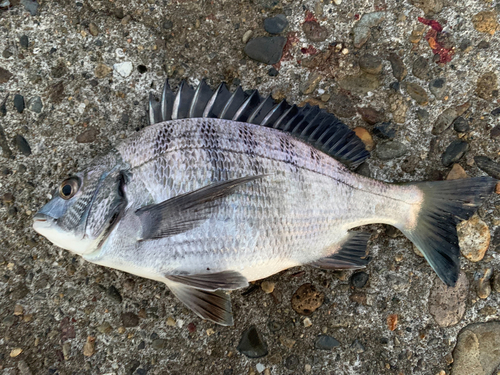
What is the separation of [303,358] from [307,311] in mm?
305

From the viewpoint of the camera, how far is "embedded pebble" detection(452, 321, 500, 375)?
6.77ft

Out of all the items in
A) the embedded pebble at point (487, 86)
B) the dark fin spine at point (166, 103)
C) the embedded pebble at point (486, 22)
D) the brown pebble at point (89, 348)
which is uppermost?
the embedded pebble at point (486, 22)

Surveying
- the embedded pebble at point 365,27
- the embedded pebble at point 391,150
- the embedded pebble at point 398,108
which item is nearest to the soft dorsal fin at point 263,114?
the embedded pebble at point 391,150

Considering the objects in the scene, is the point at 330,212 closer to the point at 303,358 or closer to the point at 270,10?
the point at 303,358

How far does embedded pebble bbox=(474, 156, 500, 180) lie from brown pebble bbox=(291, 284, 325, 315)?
140 centimetres

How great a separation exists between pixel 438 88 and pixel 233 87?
1422 millimetres

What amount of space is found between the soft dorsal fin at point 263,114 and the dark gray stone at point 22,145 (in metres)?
0.93

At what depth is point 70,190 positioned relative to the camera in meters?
1.74

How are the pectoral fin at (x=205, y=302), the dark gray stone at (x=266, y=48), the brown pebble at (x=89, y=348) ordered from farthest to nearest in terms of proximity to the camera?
the dark gray stone at (x=266, y=48), the brown pebble at (x=89, y=348), the pectoral fin at (x=205, y=302)

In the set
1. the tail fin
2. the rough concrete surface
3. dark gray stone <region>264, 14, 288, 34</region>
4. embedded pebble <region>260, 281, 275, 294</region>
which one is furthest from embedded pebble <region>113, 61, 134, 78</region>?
the tail fin

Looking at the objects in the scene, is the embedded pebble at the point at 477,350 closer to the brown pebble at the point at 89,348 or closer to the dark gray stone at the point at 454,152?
the dark gray stone at the point at 454,152

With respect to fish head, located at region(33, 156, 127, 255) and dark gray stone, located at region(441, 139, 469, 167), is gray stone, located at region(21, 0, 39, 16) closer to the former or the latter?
fish head, located at region(33, 156, 127, 255)

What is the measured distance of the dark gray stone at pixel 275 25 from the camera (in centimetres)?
228

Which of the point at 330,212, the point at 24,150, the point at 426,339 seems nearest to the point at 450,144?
the point at 330,212
